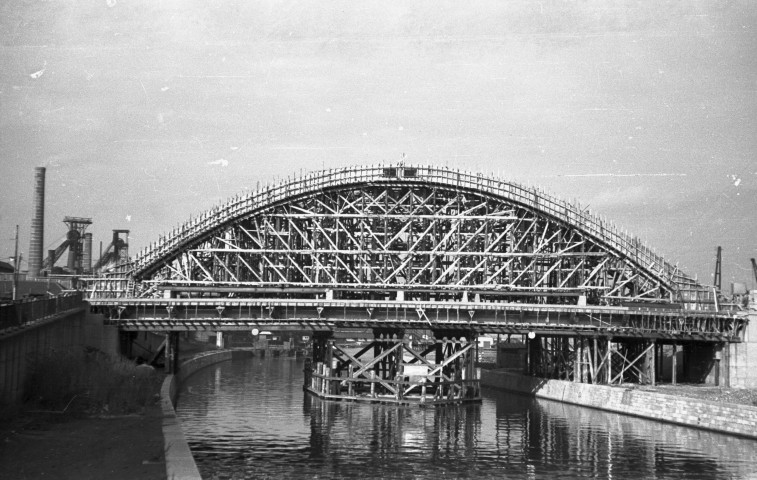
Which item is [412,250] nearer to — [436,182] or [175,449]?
[436,182]

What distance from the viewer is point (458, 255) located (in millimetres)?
82375

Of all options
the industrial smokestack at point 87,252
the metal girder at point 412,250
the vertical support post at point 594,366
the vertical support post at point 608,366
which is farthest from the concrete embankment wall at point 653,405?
the industrial smokestack at point 87,252

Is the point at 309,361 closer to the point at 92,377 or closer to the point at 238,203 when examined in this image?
the point at 238,203

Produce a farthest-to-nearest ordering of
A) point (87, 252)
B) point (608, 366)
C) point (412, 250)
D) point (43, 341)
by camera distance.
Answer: point (87, 252) < point (412, 250) < point (608, 366) < point (43, 341)

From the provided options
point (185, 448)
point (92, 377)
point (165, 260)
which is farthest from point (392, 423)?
point (165, 260)

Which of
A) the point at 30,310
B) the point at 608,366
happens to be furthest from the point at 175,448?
the point at 608,366

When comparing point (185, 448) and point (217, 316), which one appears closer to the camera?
point (185, 448)

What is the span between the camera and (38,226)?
12038cm

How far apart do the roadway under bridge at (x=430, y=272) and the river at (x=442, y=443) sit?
23.4ft

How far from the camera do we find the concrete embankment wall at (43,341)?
42844 mm

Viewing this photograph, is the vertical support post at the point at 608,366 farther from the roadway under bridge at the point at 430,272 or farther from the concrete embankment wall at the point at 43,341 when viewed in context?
the concrete embankment wall at the point at 43,341

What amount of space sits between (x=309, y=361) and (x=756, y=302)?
41347 millimetres

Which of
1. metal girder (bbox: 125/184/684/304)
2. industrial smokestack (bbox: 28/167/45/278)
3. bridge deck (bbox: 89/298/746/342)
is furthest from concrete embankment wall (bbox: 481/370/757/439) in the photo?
industrial smokestack (bbox: 28/167/45/278)

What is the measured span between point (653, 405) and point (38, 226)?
269 ft
